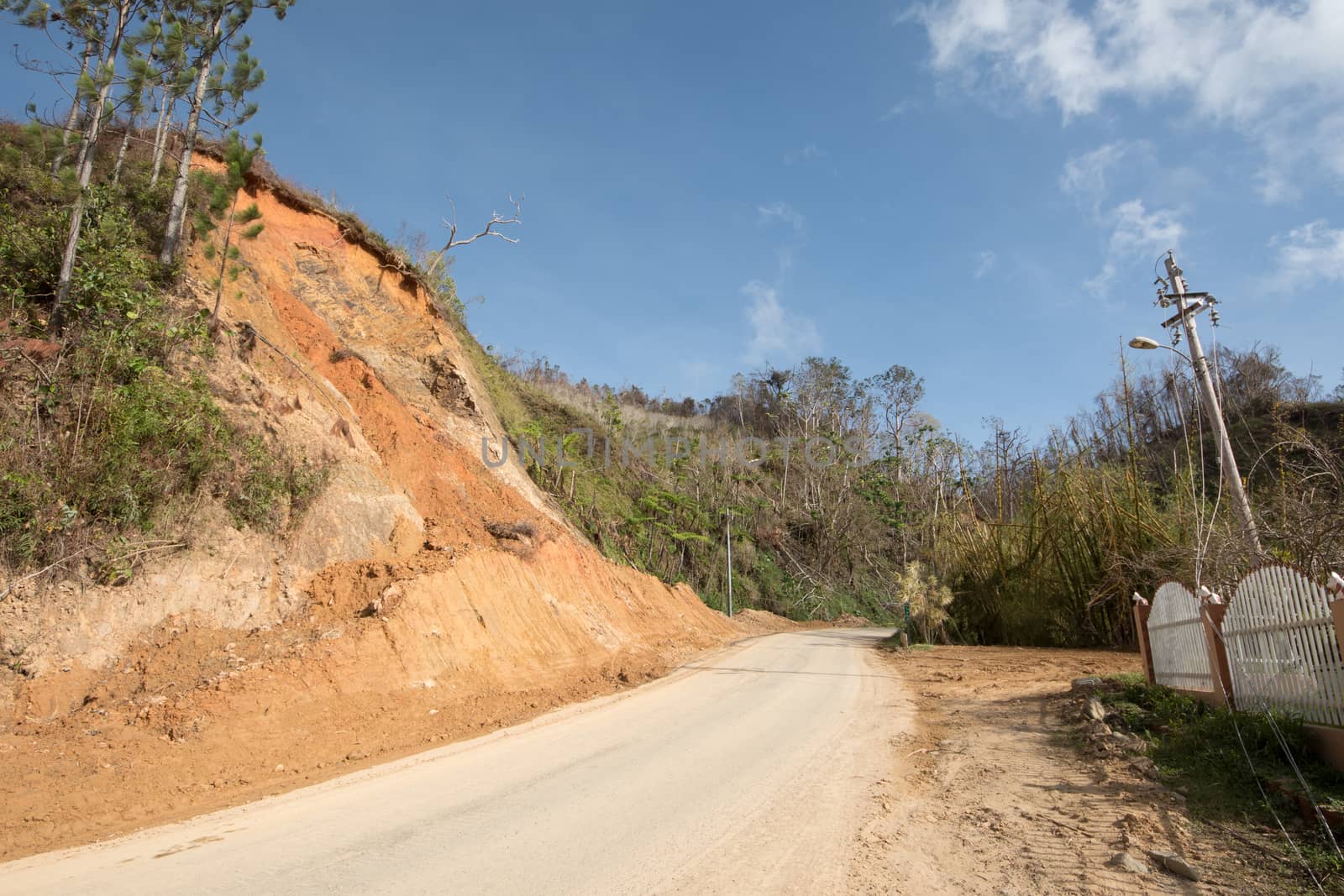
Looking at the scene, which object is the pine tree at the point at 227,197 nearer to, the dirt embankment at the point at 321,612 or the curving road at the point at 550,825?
the dirt embankment at the point at 321,612

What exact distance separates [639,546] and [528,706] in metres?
19.7

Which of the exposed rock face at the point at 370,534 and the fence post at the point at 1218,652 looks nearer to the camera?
the fence post at the point at 1218,652

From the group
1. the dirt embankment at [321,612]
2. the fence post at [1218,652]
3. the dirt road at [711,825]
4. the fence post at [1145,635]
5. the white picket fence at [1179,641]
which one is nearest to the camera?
the dirt road at [711,825]

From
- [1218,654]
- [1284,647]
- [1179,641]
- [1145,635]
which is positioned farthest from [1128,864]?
[1145,635]

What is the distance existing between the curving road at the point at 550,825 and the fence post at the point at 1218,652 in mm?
3433

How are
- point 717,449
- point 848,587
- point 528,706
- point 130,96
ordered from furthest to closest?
point 717,449 < point 848,587 < point 130,96 < point 528,706

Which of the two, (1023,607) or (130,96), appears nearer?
(130,96)

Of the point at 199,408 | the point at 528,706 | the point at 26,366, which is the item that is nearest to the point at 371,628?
the point at 528,706

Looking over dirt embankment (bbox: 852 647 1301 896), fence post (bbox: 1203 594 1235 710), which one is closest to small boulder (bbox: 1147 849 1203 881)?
dirt embankment (bbox: 852 647 1301 896)

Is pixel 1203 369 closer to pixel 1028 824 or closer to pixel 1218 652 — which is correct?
pixel 1218 652

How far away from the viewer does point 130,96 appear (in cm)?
1201

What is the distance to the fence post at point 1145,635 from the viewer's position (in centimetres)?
952

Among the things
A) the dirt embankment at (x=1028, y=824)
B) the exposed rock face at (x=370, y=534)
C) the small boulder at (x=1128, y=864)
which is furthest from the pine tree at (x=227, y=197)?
the small boulder at (x=1128, y=864)

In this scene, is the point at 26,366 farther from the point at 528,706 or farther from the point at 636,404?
the point at 636,404
